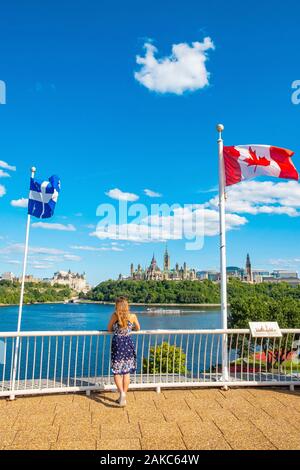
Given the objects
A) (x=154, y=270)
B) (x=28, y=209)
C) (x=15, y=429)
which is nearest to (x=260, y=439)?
(x=15, y=429)

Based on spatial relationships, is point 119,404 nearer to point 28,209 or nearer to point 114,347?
point 114,347

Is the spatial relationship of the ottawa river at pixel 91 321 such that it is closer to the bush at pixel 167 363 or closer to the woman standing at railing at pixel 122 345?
the bush at pixel 167 363

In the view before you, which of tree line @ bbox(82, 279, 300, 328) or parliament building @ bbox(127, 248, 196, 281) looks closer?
tree line @ bbox(82, 279, 300, 328)

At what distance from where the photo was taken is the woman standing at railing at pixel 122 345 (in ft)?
16.8

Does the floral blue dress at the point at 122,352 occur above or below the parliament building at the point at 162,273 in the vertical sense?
A: below

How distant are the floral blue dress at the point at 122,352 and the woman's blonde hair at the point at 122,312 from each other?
85 mm

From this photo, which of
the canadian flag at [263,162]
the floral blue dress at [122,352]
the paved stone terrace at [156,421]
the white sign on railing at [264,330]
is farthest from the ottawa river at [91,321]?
the floral blue dress at [122,352]

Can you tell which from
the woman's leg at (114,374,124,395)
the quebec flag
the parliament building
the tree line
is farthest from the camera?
the parliament building

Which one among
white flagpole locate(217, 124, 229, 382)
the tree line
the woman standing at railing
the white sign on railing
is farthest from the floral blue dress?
the tree line

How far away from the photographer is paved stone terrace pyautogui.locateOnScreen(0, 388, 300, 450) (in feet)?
12.5

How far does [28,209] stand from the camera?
6438 millimetres

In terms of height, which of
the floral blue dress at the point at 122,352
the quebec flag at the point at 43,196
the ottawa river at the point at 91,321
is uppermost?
the quebec flag at the point at 43,196

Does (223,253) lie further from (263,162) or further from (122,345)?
(122,345)

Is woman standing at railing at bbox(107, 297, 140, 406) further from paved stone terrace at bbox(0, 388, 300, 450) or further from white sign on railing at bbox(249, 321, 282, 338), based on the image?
white sign on railing at bbox(249, 321, 282, 338)
